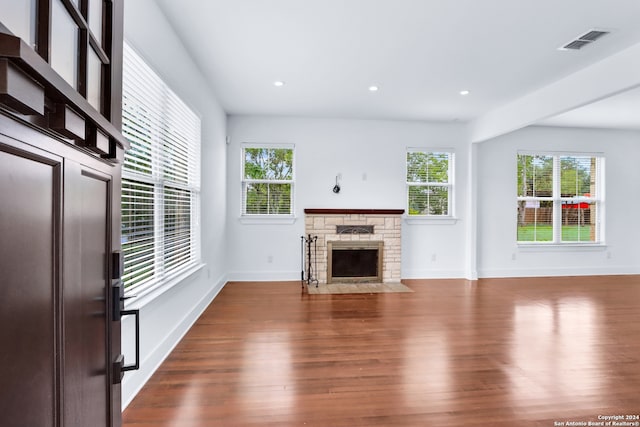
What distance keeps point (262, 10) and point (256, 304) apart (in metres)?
3.18

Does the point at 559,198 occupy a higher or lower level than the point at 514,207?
higher

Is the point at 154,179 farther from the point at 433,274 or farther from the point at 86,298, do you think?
the point at 433,274

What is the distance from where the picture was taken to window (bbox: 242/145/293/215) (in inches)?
220

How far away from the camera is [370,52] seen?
324 centimetres

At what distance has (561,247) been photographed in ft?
20.0

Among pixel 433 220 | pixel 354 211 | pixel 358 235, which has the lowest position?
pixel 358 235

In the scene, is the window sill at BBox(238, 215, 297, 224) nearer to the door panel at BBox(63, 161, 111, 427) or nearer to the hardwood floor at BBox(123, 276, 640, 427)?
the hardwood floor at BBox(123, 276, 640, 427)

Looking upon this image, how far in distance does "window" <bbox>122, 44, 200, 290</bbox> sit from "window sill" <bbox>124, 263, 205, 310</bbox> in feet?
0.13

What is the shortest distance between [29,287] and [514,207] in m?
6.75

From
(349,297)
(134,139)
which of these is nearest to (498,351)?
(349,297)

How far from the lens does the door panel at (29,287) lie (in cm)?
53

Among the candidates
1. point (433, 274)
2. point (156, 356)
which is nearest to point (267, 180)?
point (433, 274)

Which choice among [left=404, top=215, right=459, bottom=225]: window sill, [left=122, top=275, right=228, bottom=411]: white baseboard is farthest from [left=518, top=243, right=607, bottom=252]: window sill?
[left=122, top=275, right=228, bottom=411]: white baseboard

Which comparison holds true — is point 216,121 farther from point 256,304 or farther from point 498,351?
point 498,351
